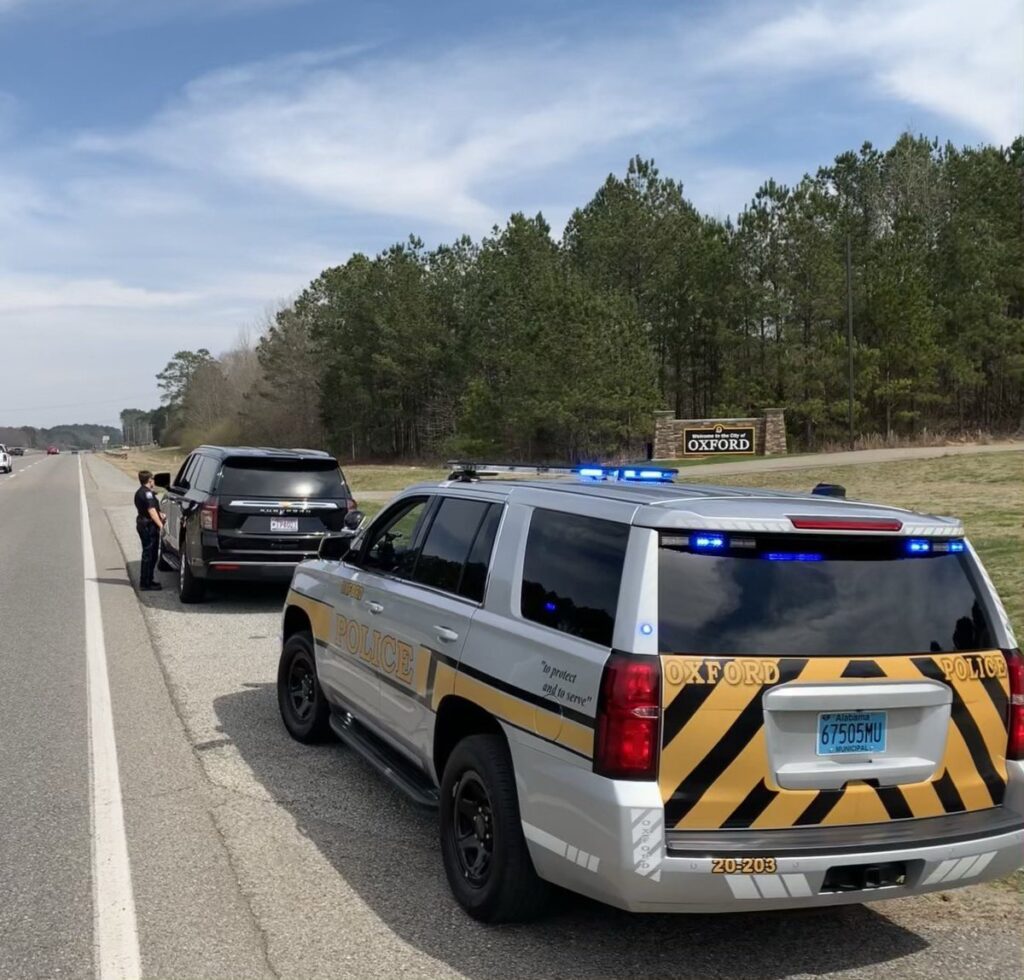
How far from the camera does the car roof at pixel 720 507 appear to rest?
351cm

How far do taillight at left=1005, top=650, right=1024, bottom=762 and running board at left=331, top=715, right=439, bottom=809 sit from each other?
2.30 metres

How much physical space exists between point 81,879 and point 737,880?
2766 mm

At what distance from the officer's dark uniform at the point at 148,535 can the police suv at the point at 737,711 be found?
9.93 metres

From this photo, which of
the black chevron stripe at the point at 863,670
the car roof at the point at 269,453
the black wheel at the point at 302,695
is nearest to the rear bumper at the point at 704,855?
the black chevron stripe at the point at 863,670

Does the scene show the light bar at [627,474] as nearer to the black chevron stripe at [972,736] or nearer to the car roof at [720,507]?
the car roof at [720,507]

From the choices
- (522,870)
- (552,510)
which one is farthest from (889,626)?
(522,870)

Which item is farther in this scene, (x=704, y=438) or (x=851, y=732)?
(x=704, y=438)

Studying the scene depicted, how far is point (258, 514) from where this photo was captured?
11188 millimetres

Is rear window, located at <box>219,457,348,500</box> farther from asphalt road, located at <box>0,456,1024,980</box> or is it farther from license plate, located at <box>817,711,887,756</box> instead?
license plate, located at <box>817,711,887,756</box>

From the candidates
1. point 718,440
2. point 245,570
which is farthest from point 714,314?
point 245,570

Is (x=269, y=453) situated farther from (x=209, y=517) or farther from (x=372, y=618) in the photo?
(x=372, y=618)

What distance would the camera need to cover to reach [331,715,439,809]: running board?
4629mm

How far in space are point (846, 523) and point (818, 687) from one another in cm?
57

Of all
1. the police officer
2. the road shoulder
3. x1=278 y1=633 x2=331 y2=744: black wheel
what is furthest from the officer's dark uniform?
x1=278 y1=633 x2=331 y2=744: black wheel
